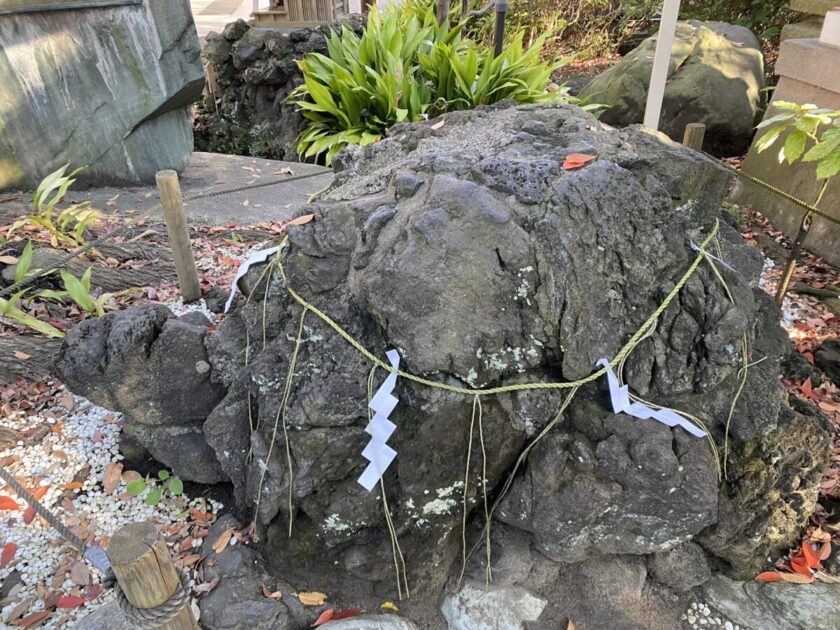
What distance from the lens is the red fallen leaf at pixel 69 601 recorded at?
92.4 inches

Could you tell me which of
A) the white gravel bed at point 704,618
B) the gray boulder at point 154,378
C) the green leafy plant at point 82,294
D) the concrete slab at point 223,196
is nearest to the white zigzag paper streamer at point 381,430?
the gray boulder at point 154,378

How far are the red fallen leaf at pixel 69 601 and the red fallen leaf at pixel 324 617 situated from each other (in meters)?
0.97

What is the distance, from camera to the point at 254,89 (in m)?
8.49

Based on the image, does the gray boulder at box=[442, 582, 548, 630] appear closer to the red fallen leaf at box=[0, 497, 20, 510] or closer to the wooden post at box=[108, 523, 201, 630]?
the wooden post at box=[108, 523, 201, 630]

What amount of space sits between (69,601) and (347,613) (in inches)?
45.0

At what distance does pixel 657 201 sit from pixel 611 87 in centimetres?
523

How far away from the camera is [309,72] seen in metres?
6.65

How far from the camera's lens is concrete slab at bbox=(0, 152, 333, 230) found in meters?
4.93

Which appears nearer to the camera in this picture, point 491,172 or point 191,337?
point 491,172

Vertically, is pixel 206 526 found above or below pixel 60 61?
below

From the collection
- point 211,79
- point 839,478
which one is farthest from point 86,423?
point 211,79

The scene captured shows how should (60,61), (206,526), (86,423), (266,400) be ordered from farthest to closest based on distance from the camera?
1. (60,61)
2. (86,423)
3. (206,526)
4. (266,400)

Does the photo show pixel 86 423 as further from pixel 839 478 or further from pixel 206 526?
pixel 839 478

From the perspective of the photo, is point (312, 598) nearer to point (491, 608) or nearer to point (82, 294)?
point (491, 608)
